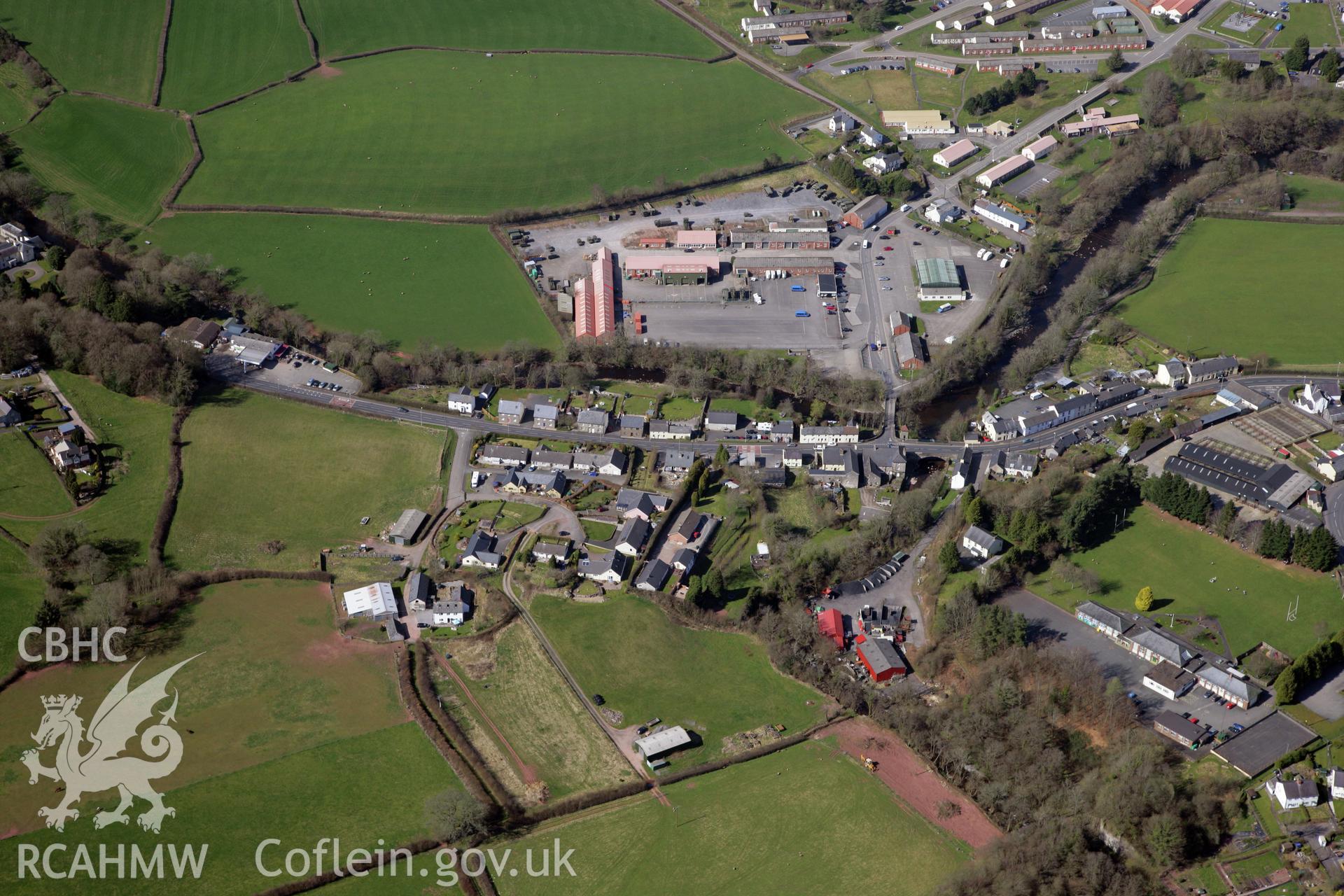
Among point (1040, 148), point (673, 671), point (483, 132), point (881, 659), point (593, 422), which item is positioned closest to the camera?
point (881, 659)

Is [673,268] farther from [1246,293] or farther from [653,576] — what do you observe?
[1246,293]

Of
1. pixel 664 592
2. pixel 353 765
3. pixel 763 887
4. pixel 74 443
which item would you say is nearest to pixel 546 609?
pixel 664 592

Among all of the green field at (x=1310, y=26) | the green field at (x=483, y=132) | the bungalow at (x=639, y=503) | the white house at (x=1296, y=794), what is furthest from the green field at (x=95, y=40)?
the green field at (x=1310, y=26)

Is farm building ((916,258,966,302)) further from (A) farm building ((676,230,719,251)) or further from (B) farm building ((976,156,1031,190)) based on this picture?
(A) farm building ((676,230,719,251))

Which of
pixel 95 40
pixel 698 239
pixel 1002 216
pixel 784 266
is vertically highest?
pixel 95 40

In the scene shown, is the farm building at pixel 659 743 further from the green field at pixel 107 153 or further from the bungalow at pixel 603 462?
the green field at pixel 107 153

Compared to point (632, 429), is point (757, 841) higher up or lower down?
lower down

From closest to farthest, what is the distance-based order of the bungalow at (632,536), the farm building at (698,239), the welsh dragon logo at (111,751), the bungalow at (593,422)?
the welsh dragon logo at (111,751) → the bungalow at (632,536) → the bungalow at (593,422) → the farm building at (698,239)

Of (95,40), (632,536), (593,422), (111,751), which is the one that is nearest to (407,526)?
(632,536)
